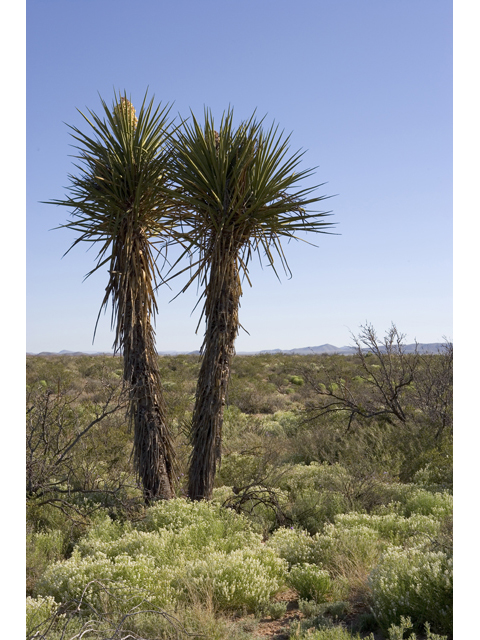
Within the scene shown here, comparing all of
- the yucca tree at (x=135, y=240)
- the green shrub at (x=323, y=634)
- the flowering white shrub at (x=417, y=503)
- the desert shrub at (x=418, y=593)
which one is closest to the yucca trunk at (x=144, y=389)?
the yucca tree at (x=135, y=240)

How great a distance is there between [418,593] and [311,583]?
1.20 metres

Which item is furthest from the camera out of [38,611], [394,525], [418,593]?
[394,525]

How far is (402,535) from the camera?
555 centimetres

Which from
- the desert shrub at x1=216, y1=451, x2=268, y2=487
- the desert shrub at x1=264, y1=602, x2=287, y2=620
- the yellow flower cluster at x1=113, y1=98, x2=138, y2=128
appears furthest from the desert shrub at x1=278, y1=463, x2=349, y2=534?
the yellow flower cluster at x1=113, y1=98, x2=138, y2=128

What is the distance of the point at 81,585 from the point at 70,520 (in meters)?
2.09

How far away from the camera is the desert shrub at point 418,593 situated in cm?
347

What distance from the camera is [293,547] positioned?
532 cm

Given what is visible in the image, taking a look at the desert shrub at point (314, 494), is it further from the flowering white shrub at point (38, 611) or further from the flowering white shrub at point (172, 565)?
the flowering white shrub at point (38, 611)

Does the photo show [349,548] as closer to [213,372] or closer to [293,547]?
[293,547]

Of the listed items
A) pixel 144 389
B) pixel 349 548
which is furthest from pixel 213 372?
pixel 349 548

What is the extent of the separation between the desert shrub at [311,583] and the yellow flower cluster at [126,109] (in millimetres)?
6022

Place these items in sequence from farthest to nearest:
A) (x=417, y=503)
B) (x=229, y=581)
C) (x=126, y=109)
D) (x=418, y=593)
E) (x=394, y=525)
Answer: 1. (x=126, y=109)
2. (x=417, y=503)
3. (x=394, y=525)
4. (x=229, y=581)
5. (x=418, y=593)
